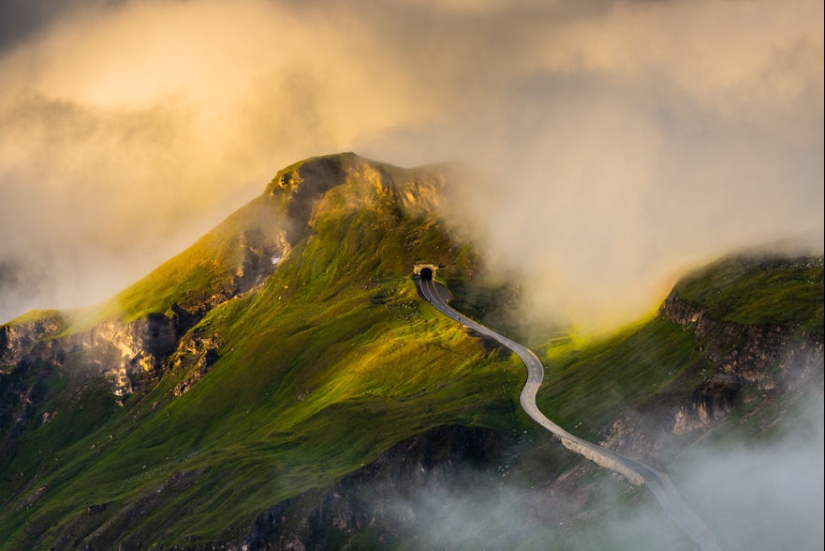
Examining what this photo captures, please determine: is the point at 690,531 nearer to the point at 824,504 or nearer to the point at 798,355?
the point at 824,504

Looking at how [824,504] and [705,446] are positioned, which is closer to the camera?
[824,504]

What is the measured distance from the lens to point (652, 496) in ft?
605

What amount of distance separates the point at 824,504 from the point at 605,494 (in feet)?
167

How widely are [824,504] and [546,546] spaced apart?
5751 cm

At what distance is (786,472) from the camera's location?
6521 inches

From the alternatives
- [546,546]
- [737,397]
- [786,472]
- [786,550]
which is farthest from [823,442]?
[546,546]

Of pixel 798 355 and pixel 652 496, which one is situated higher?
pixel 798 355

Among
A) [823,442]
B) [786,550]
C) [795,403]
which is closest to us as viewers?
[786,550]

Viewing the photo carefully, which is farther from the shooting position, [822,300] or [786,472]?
[822,300]

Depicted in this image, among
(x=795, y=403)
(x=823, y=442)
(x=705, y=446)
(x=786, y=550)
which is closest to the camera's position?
(x=786, y=550)

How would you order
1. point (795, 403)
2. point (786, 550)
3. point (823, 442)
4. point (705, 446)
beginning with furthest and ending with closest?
point (705, 446)
point (795, 403)
point (823, 442)
point (786, 550)

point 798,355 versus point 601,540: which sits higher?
point 798,355

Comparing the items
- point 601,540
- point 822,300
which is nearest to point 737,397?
point 822,300

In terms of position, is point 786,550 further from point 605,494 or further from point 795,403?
point 605,494
